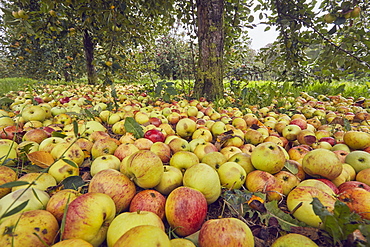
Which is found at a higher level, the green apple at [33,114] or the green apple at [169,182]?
the green apple at [33,114]

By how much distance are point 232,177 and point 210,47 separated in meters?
3.64

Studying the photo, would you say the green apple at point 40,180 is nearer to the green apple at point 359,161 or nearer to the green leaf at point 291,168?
the green leaf at point 291,168

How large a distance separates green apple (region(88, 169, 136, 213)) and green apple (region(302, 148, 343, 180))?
142cm

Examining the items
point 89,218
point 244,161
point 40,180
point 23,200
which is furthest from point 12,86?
point 244,161

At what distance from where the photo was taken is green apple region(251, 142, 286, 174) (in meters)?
→ 1.62

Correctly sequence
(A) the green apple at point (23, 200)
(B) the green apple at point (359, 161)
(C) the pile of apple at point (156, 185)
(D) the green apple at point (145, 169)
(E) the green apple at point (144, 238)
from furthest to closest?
(B) the green apple at point (359, 161)
(D) the green apple at point (145, 169)
(A) the green apple at point (23, 200)
(C) the pile of apple at point (156, 185)
(E) the green apple at point (144, 238)

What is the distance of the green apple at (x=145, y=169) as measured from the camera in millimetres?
1381

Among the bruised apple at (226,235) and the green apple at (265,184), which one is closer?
the bruised apple at (226,235)

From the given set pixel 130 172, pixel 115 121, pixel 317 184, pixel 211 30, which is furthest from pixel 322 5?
pixel 130 172

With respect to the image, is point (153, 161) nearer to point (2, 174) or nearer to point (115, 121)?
point (2, 174)

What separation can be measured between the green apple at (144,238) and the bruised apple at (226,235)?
30 centimetres

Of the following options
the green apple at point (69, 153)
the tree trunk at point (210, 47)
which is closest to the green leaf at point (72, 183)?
the green apple at point (69, 153)

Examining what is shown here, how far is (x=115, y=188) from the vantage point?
134cm

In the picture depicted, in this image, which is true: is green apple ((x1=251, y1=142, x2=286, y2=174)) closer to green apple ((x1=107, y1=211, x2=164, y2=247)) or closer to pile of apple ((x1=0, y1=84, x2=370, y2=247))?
pile of apple ((x1=0, y1=84, x2=370, y2=247))
